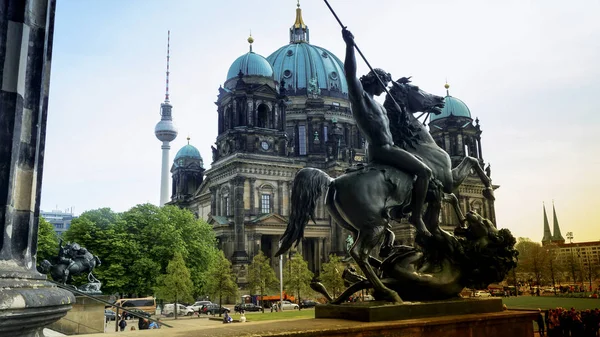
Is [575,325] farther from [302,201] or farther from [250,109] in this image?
[250,109]

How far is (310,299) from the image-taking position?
5588 cm

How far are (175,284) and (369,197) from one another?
3714 cm

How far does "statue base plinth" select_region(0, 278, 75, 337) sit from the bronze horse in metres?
4.22

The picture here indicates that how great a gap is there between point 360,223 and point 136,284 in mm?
43021

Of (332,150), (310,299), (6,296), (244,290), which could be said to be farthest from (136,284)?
(6,296)

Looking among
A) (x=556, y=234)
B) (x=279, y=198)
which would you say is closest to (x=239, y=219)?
(x=279, y=198)

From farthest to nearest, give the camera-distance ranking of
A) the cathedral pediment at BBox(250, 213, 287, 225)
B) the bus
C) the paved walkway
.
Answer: the cathedral pediment at BBox(250, 213, 287, 225) < the bus < the paved walkway

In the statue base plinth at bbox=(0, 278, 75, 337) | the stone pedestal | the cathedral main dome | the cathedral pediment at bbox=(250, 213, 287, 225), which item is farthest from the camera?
the cathedral main dome

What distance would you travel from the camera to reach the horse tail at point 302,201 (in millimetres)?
8289

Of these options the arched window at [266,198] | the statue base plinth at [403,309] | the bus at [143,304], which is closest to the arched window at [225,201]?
the arched window at [266,198]

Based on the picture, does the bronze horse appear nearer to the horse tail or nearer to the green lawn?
the horse tail

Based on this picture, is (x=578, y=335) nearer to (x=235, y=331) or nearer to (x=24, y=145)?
(x=235, y=331)

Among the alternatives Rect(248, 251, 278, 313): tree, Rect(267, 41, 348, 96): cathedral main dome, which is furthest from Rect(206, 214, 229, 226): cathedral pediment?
Rect(267, 41, 348, 96): cathedral main dome

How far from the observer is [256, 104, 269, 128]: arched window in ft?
210
